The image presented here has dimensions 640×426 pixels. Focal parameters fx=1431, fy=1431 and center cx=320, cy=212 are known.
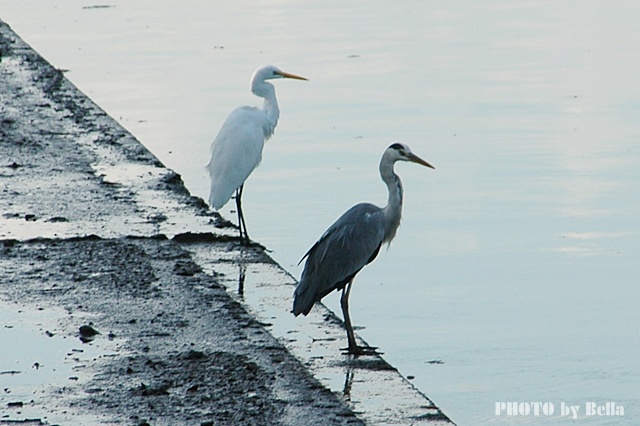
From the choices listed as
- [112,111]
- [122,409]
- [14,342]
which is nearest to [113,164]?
[112,111]

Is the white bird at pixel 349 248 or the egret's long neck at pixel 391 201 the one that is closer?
the white bird at pixel 349 248

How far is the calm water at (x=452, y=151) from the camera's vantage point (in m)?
7.77

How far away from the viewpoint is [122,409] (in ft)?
20.6

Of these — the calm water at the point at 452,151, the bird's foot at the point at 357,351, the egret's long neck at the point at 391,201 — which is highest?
the egret's long neck at the point at 391,201

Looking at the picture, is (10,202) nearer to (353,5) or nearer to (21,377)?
(21,377)

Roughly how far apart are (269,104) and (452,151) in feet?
6.55

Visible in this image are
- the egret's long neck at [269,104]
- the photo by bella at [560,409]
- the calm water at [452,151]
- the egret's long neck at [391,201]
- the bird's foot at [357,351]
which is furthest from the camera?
the egret's long neck at [269,104]

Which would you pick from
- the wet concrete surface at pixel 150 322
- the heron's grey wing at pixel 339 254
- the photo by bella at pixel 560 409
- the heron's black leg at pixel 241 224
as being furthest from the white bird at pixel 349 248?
the heron's black leg at pixel 241 224

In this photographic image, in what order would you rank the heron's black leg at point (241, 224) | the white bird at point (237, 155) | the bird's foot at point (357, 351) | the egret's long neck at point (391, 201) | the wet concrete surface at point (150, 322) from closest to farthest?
the wet concrete surface at point (150, 322), the bird's foot at point (357, 351), the egret's long neck at point (391, 201), the heron's black leg at point (241, 224), the white bird at point (237, 155)

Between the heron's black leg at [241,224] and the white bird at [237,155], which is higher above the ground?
the white bird at [237,155]

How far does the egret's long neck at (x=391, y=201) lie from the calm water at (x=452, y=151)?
64 centimetres

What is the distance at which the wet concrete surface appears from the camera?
6352 mm

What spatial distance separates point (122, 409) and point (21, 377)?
29.5 inches

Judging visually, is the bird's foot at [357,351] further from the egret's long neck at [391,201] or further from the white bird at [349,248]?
the egret's long neck at [391,201]
